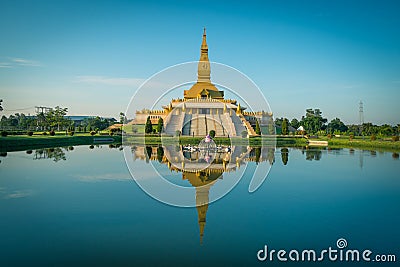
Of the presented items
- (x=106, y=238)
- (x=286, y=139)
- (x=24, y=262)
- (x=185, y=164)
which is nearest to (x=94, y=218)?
(x=106, y=238)

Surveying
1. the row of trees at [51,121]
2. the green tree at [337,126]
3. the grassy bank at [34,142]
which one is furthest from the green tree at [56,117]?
the green tree at [337,126]

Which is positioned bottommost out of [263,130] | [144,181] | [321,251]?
[321,251]

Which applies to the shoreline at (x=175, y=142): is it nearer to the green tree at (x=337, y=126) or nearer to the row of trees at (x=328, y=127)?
the row of trees at (x=328, y=127)

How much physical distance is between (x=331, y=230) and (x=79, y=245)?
4.49m

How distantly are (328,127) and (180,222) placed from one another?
4788cm

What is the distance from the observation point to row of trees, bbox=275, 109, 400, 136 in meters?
34.8

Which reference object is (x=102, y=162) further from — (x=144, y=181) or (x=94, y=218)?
(x=94, y=218)

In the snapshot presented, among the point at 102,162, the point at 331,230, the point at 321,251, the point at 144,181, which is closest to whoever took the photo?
Result: the point at 321,251

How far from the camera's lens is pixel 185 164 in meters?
14.4

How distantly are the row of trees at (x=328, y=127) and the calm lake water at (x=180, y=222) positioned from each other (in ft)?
76.5

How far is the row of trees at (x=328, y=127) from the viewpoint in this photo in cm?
3475

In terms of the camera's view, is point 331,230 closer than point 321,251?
No

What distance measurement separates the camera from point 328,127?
51.3m

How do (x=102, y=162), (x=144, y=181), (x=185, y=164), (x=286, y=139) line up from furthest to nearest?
(x=286, y=139), (x=102, y=162), (x=185, y=164), (x=144, y=181)
